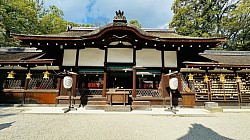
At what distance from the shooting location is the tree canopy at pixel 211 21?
56.7 feet

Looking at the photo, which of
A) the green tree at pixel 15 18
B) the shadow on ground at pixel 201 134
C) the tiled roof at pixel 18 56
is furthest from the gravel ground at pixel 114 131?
the green tree at pixel 15 18

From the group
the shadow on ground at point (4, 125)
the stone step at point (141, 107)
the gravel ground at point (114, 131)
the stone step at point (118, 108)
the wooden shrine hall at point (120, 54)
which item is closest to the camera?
the gravel ground at point (114, 131)

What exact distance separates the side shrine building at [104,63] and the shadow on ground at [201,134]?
3159mm

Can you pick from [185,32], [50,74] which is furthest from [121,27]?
[185,32]

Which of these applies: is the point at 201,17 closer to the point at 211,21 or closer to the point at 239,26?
the point at 211,21

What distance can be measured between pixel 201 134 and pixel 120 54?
532 centimetres

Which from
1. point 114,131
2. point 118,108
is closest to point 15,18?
point 118,108

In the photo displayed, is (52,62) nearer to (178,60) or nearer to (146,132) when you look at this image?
(146,132)

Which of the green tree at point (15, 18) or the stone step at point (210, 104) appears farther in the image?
the green tree at point (15, 18)

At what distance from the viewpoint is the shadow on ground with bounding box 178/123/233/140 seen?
3.48 m

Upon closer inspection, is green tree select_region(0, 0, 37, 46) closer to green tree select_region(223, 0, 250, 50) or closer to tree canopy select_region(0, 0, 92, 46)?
tree canopy select_region(0, 0, 92, 46)

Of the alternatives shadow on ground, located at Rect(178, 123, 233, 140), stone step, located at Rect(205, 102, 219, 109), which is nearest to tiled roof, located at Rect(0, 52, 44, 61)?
shadow on ground, located at Rect(178, 123, 233, 140)

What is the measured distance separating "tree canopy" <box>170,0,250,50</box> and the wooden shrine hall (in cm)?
1355

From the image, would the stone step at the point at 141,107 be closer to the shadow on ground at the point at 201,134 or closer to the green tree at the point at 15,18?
the shadow on ground at the point at 201,134
